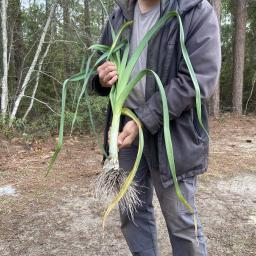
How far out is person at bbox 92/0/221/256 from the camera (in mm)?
1604

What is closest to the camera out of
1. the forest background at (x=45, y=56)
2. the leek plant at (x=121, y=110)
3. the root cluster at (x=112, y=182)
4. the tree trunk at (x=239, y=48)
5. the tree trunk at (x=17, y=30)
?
the leek plant at (x=121, y=110)

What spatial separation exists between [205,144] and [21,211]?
2176 millimetres

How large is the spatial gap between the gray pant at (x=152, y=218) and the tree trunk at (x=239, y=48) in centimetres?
775

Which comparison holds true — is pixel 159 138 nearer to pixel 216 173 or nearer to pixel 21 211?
pixel 21 211

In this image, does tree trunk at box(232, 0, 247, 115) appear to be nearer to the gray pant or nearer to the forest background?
the forest background

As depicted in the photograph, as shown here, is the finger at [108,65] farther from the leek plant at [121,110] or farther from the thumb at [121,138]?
the thumb at [121,138]

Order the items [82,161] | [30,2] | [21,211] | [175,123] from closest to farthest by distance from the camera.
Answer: [175,123]
[21,211]
[82,161]
[30,2]

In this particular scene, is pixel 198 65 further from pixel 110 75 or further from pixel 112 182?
pixel 112 182

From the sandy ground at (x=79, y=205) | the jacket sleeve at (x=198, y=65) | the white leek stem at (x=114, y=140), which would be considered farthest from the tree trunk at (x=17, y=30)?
the jacket sleeve at (x=198, y=65)

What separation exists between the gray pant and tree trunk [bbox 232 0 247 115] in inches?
305

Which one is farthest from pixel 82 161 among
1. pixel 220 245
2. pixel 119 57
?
pixel 119 57

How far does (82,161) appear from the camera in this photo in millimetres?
4887

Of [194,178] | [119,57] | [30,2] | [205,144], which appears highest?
[30,2]

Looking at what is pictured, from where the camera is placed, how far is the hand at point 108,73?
1777 mm
